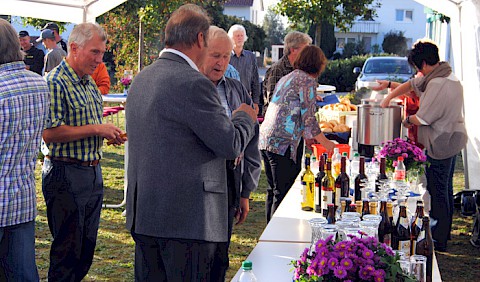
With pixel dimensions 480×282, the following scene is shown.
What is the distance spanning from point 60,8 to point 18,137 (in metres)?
3.95

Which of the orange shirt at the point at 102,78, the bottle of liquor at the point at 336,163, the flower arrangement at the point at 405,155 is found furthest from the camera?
the orange shirt at the point at 102,78

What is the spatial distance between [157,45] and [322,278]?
18.6 m

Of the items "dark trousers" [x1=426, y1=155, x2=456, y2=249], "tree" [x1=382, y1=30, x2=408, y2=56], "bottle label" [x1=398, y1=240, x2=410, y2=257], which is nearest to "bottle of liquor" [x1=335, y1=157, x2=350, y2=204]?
"bottle label" [x1=398, y1=240, x2=410, y2=257]

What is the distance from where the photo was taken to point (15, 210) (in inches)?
125

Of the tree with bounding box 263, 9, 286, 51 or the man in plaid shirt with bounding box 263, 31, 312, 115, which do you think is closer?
the man in plaid shirt with bounding box 263, 31, 312, 115

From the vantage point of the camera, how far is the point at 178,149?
9.12ft

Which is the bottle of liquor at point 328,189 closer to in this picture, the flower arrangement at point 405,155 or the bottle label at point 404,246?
the flower arrangement at point 405,155

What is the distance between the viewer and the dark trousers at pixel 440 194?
5910mm

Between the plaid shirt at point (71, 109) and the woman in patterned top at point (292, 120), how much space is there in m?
1.65

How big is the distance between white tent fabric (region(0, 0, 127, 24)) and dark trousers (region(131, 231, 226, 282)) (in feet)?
13.7

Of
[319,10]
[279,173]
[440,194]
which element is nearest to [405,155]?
[279,173]

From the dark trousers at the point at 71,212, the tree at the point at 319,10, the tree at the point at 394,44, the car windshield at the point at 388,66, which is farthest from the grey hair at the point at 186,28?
the tree at the point at 394,44

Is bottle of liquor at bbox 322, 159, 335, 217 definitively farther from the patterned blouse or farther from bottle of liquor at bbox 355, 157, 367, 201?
the patterned blouse

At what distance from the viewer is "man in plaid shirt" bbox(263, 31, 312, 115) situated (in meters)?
6.36
